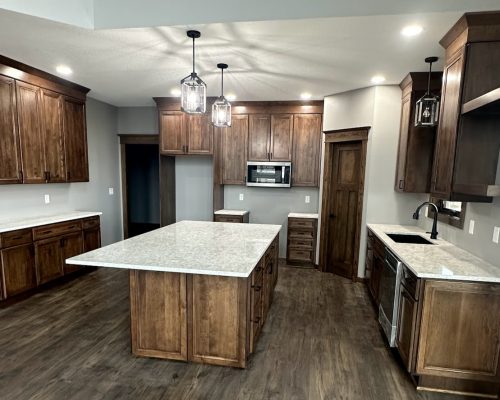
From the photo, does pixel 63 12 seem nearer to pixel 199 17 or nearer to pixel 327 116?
pixel 199 17

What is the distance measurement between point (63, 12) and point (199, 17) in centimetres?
114

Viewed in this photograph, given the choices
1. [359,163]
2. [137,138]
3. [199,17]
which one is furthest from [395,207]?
[137,138]

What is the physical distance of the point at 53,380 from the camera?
2.13 meters

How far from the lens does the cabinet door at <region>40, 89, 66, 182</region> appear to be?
3.79 m

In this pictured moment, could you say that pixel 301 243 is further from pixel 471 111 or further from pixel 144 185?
pixel 144 185

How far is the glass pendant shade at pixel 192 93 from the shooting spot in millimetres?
2369

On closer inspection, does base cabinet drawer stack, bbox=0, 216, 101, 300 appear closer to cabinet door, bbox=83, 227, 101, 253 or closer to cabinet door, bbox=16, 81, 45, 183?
cabinet door, bbox=83, 227, 101, 253

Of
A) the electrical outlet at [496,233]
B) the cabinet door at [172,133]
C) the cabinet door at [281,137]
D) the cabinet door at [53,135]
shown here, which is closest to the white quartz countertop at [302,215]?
the cabinet door at [281,137]

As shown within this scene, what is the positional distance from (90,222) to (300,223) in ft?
10.7

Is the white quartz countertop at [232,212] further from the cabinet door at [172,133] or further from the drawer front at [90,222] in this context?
the drawer front at [90,222]

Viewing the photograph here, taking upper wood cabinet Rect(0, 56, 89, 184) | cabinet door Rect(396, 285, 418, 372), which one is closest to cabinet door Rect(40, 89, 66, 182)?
upper wood cabinet Rect(0, 56, 89, 184)

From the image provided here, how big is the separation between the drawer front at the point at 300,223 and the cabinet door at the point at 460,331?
2668mm

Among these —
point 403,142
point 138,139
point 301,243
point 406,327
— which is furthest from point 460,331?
point 138,139

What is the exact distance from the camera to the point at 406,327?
2.24m
